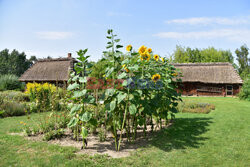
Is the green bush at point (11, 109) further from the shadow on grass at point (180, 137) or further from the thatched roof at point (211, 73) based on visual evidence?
the thatched roof at point (211, 73)

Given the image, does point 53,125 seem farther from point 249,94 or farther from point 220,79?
point 220,79

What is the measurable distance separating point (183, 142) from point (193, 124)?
2.11 m

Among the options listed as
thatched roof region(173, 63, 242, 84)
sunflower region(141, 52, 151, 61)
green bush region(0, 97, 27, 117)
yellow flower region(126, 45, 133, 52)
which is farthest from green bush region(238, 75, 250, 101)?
green bush region(0, 97, 27, 117)

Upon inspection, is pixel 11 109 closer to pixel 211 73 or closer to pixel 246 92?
pixel 246 92

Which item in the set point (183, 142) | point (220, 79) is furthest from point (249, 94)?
point (183, 142)

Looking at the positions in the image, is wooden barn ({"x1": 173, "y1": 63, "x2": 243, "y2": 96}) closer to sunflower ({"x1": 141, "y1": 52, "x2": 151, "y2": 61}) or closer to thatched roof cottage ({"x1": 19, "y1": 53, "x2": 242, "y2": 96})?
thatched roof cottage ({"x1": 19, "y1": 53, "x2": 242, "y2": 96})

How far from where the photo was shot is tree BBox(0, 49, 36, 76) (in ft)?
161

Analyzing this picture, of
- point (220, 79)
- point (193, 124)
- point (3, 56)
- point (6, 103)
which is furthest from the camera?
point (3, 56)

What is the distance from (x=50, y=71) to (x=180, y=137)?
77.0 ft

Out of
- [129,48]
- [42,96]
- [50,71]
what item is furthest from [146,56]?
[50,71]

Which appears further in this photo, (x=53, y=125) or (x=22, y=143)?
(x=53, y=125)

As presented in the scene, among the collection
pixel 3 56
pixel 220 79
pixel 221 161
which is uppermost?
pixel 3 56

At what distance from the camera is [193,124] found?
22.5 ft

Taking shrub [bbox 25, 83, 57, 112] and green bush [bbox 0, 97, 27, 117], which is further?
green bush [bbox 0, 97, 27, 117]
